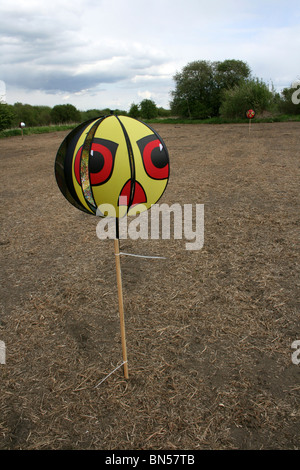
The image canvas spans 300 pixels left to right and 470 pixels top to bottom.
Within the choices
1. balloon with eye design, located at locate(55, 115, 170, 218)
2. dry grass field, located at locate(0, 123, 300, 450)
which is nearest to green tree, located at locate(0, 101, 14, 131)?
dry grass field, located at locate(0, 123, 300, 450)

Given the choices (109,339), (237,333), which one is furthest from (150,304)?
(237,333)

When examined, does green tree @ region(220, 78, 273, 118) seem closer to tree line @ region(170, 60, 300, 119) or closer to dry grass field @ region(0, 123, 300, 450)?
tree line @ region(170, 60, 300, 119)

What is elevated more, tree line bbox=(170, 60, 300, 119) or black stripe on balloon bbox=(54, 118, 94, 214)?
tree line bbox=(170, 60, 300, 119)

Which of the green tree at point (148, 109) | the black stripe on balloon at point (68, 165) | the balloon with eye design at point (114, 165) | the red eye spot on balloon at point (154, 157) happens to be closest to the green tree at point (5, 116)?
the green tree at point (148, 109)

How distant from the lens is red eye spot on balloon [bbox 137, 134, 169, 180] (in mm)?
1844

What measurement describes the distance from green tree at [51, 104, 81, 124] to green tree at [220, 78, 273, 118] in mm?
22194

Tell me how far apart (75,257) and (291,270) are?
2.80 m

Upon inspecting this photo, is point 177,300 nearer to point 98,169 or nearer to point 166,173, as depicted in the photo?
point 166,173

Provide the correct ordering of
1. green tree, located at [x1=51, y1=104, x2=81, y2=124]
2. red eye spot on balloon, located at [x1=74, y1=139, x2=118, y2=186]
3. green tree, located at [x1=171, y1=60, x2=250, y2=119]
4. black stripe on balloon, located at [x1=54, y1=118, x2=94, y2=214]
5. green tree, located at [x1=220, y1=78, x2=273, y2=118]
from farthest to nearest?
1. green tree, located at [x1=51, y1=104, x2=81, y2=124]
2. green tree, located at [x1=171, y1=60, x2=250, y2=119]
3. green tree, located at [x1=220, y1=78, x2=273, y2=118]
4. black stripe on balloon, located at [x1=54, y1=118, x2=94, y2=214]
5. red eye spot on balloon, located at [x1=74, y1=139, x2=118, y2=186]

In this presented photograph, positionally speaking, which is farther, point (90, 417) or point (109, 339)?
point (109, 339)

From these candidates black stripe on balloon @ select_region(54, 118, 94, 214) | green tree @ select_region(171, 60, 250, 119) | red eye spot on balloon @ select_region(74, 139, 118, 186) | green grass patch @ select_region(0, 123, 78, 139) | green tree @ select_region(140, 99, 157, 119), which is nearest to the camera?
red eye spot on balloon @ select_region(74, 139, 118, 186)

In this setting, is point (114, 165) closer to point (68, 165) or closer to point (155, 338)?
point (68, 165)

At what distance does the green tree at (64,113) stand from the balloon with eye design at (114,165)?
4330 cm

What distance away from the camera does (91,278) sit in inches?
149
